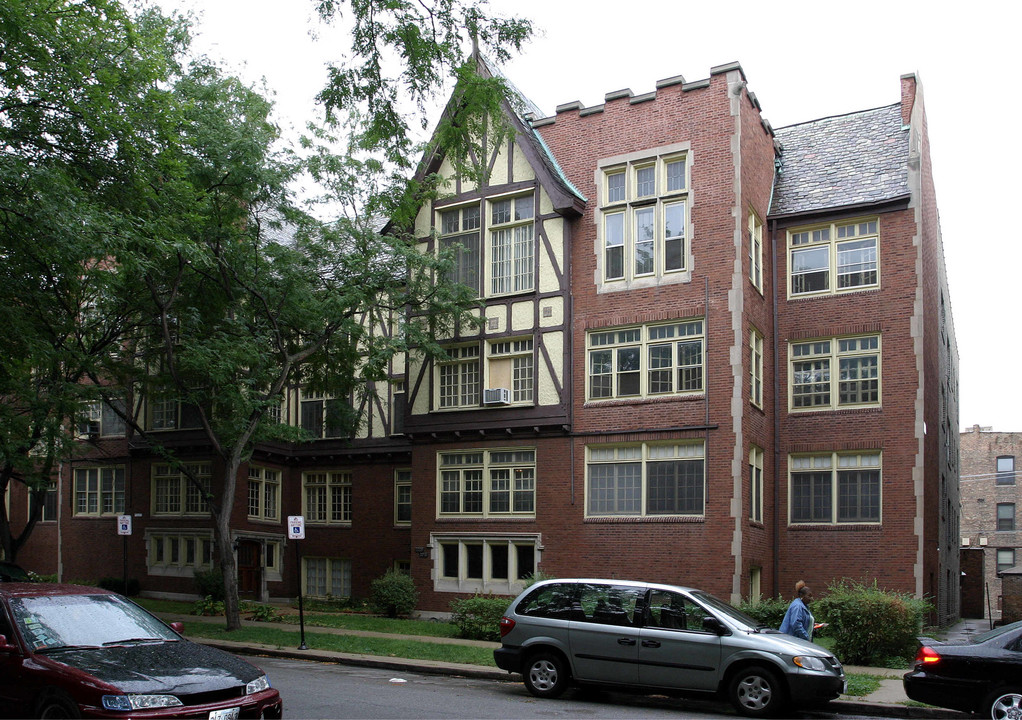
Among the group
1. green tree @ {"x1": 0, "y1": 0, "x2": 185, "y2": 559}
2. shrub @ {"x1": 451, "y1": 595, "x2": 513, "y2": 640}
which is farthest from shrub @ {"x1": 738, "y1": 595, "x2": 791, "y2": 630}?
green tree @ {"x1": 0, "y1": 0, "x2": 185, "y2": 559}

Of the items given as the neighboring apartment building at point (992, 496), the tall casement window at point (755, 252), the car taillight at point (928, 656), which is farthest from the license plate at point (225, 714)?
the neighboring apartment building at point (992, 496)

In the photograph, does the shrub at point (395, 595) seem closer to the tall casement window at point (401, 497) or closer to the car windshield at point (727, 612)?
the tall casement window at point (401, 497)

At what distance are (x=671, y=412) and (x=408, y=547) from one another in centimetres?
1097

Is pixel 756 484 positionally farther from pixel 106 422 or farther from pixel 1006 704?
pixel 106 422

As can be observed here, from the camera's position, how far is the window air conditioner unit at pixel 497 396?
24531 mm

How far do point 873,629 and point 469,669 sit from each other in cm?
735

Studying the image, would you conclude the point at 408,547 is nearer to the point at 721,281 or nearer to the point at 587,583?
the point at 721,281

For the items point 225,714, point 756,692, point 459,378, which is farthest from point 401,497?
point 225,714

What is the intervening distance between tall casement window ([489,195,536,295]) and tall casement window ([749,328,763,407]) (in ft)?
18.8

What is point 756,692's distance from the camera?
40.0ft

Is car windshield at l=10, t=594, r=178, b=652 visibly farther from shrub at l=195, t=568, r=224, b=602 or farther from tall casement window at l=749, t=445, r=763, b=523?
shrub at l=195, t=568, r=224, b=602

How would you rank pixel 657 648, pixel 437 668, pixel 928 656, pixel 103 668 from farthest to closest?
pixel 437 668
pixel 657 648
pixel 928 656
pixel 103 668

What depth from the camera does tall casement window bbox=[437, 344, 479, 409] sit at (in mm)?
25609

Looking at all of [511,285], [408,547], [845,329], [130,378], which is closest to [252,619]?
[408,547]
